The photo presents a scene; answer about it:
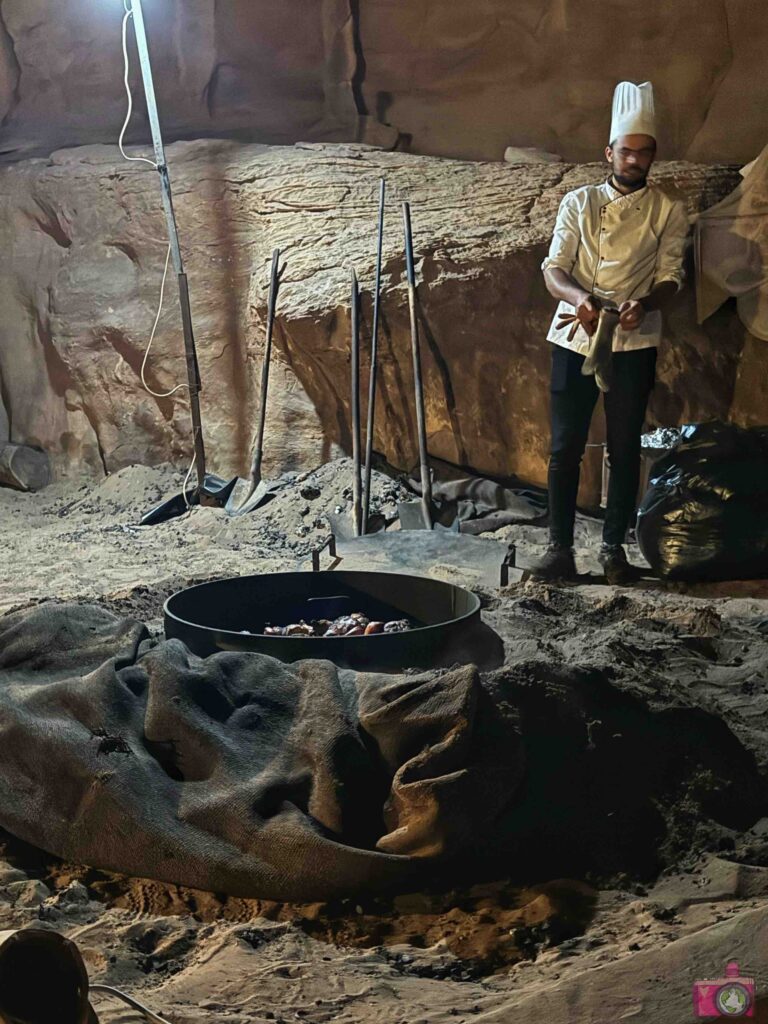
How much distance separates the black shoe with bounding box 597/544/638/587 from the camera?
471cm

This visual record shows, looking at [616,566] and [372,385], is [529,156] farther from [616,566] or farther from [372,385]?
[616,566]

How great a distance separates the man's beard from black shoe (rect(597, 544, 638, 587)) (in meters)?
1.55

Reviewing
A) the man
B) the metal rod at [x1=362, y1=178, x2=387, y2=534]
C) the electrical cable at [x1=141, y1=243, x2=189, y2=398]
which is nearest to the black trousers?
the man

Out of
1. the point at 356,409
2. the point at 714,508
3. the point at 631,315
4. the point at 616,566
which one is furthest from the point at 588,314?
the point at 356,409

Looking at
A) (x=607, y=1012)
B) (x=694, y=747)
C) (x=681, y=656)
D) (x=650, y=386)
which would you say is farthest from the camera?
(x=650, y=386)

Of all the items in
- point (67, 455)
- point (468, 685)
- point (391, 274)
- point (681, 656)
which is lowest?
point (67, 455)

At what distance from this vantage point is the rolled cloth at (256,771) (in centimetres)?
218

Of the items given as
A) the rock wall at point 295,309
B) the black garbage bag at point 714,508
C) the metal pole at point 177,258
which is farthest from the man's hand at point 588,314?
the metal pole at point 177,258

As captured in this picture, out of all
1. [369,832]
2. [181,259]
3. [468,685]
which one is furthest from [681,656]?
[181,259]

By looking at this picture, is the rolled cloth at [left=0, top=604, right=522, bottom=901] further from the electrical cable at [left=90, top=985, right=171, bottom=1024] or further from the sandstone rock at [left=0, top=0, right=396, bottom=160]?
the sandstone rock at [left=0, top=0, right=396, bottom=160]

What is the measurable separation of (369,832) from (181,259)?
16.7ft

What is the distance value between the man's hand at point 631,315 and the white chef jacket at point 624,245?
0.21 feet

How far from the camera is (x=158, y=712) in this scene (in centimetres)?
241

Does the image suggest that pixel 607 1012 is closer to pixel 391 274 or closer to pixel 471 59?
pixel 391 274
